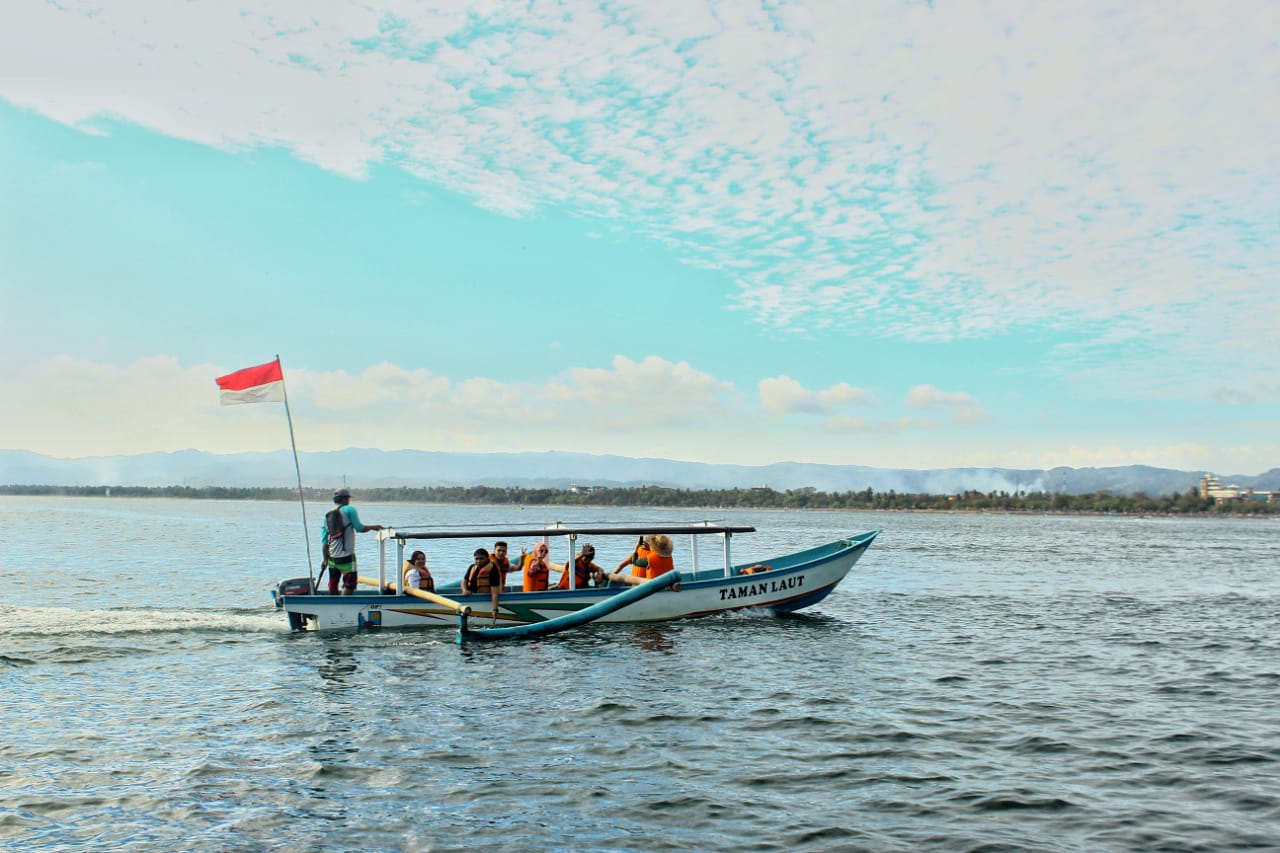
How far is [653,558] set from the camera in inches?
1025

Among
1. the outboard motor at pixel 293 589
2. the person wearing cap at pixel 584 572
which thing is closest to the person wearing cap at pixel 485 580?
the person wearing cap at pixel 584 572

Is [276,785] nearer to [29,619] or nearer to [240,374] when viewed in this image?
[240,374]

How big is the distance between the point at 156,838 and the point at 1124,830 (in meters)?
10.4

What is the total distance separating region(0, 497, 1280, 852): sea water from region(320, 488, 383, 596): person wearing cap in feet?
4.42

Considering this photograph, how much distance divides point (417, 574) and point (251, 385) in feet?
20.7

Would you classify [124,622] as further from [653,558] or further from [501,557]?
[653,558]

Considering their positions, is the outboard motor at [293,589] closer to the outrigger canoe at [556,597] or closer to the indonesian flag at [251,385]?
the outrigger canoe at [556,597]

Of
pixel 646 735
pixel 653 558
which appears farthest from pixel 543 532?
pixel 646 735

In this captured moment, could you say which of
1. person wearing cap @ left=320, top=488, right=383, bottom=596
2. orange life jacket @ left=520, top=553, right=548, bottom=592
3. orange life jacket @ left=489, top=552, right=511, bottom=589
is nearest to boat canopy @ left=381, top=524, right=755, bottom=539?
orange life jacket @ left=489, top=552, right=511, bottom=589

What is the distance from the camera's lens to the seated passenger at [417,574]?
24.7 m

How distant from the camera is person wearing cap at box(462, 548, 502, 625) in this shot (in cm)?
2375

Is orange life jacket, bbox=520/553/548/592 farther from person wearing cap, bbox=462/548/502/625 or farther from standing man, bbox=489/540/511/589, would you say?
person wearing cap, bbox=462/548/502/625

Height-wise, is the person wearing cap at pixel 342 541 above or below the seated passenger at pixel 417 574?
above

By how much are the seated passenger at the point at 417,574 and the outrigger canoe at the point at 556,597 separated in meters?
0.28
